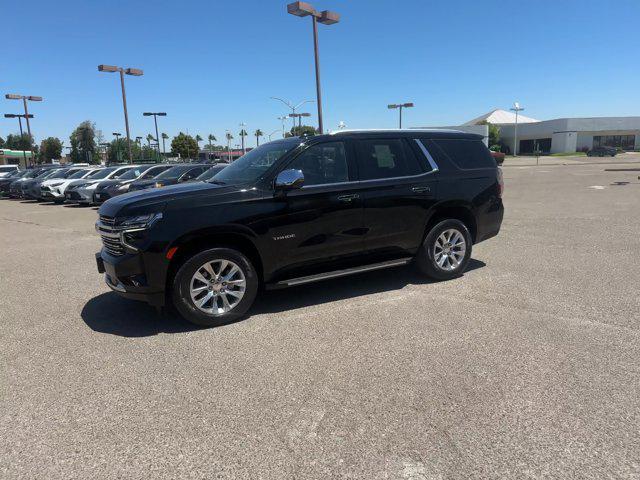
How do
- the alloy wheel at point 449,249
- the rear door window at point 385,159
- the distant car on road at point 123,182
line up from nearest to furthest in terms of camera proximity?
the rear door window at point 385,159
the alloy wheel at point 449,249
the distant car on road at point 123,182

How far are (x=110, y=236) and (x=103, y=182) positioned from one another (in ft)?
50.2

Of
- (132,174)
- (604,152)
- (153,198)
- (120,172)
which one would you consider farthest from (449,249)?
(604,152)

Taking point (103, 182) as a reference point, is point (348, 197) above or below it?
below

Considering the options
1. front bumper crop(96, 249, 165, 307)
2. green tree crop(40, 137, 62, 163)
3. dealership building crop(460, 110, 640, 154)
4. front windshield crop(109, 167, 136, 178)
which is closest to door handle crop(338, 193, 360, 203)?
front bumper crop(96, 249, 165, 307)

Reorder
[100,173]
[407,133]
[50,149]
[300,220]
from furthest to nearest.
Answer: [50,149] < [100,173] < [407,133] < [300,220]

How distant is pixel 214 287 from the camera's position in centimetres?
462

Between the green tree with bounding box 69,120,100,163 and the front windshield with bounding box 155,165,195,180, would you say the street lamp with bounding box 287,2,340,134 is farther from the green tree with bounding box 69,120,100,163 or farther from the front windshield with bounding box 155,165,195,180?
the green tree with bounding box 69,120,100,163

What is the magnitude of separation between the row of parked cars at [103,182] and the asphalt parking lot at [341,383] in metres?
10.2

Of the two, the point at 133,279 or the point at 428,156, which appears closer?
the point at 133,279

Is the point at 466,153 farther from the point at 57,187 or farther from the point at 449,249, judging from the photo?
the point at 57,187

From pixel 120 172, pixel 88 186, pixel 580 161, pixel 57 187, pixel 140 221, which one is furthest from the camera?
pixel 580 161

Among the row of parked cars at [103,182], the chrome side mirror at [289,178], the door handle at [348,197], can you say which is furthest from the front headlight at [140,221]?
the row of parked cars at [103,182]

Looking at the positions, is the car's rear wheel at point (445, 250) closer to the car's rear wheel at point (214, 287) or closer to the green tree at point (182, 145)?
the car's rear wheel at point (214, 287)

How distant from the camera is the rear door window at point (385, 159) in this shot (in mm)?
5426
